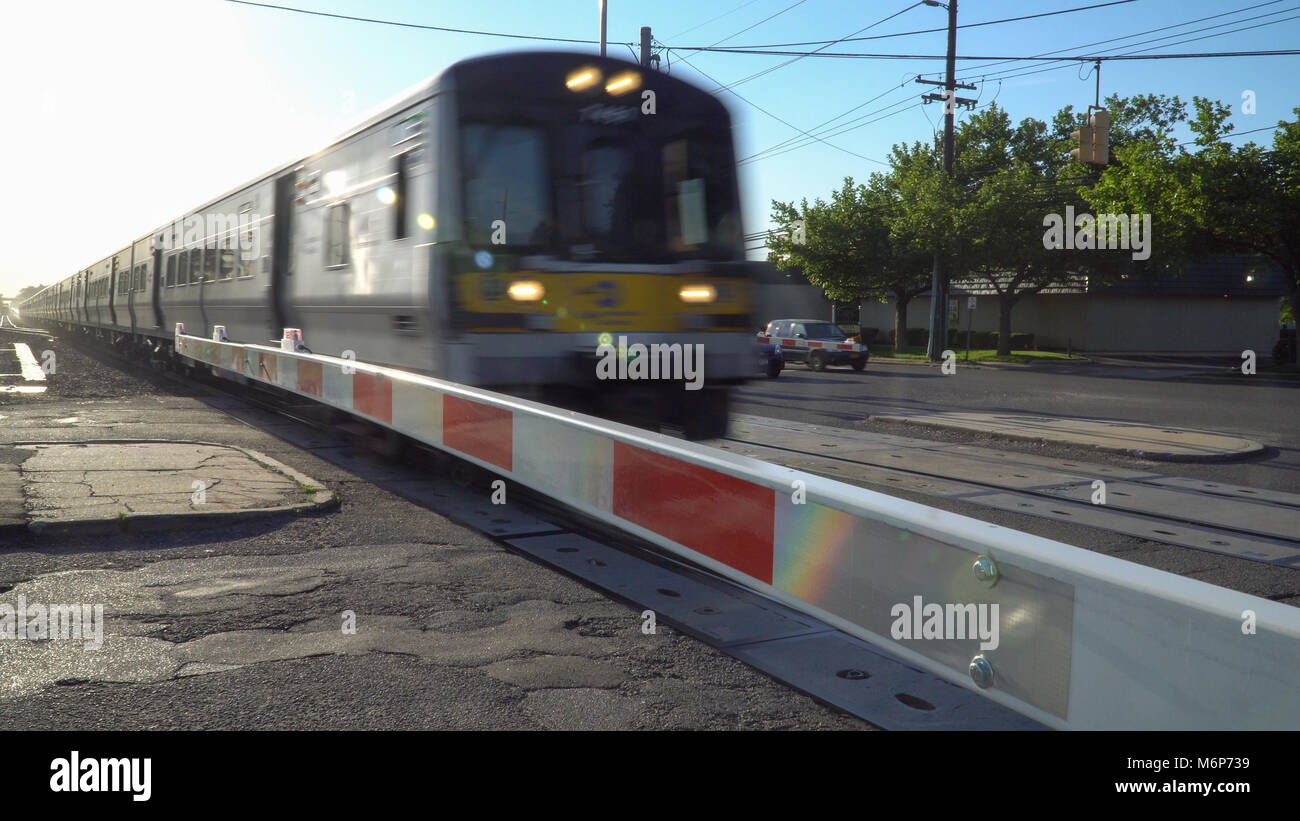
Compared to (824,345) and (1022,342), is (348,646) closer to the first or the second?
(824,345)

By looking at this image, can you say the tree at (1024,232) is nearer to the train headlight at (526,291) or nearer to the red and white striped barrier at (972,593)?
the train headlight at (526,291)

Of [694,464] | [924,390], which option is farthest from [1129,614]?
[924,390]

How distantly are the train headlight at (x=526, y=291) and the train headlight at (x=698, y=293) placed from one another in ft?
4.09

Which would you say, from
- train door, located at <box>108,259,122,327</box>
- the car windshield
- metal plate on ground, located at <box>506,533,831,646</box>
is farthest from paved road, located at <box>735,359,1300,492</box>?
train door, located at <box>108,259,122,327</box>

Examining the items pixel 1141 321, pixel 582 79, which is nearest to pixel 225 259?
pixel 582 79

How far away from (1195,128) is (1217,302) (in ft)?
68.9

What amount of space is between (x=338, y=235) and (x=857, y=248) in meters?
35.7

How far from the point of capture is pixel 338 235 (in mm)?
9766


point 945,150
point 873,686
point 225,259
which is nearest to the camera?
point 873,686

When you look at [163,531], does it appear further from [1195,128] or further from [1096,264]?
[1096,264]

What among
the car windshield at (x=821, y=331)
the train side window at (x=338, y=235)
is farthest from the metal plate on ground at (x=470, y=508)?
the car windshield at (x=821, y=331)

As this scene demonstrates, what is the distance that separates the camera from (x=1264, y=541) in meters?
6.21

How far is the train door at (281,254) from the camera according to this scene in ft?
37.4

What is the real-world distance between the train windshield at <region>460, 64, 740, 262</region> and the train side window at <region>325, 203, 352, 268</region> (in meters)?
2.51
